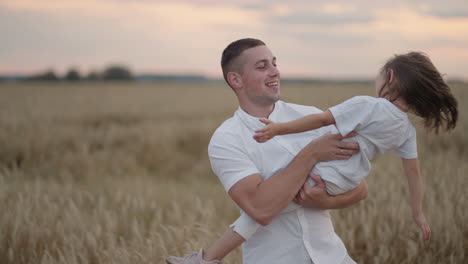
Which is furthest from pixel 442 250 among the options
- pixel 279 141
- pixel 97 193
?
pixel 97 193

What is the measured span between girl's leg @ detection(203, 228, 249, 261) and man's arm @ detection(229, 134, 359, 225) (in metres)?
0.21

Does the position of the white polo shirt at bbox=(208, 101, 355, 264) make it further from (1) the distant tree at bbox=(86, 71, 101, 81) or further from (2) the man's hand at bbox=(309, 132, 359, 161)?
(1) the distant tree at bbox=(86, 71, 101, 81)

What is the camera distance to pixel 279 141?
2033 mm

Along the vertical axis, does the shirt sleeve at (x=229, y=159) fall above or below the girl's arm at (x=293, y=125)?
below

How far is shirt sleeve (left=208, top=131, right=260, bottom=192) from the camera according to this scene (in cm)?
194

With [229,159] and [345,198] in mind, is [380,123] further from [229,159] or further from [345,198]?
[229,159]

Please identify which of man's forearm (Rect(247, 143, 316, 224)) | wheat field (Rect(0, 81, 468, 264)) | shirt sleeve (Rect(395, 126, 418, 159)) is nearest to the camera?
man's forearm (Rect(247, 143, 316, 224))

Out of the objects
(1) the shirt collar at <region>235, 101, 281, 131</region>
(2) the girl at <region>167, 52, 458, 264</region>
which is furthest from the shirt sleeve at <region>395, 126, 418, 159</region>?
Result: (1) the shirt collar at <region>235, 101, 281, 131</region>

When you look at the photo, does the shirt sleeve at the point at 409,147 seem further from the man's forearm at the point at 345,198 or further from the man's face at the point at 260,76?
the man's face at the point at 260,76

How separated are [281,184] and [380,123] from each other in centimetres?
58

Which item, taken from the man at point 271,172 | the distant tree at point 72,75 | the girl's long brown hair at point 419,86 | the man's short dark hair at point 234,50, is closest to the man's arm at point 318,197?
the man at point 271,172

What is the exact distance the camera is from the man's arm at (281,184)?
186 cm

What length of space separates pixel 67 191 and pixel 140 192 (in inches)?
29.8

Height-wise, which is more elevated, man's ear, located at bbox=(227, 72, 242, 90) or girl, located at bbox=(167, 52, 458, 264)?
man's ear, located at bbox=(227, 72, 242, 90)
